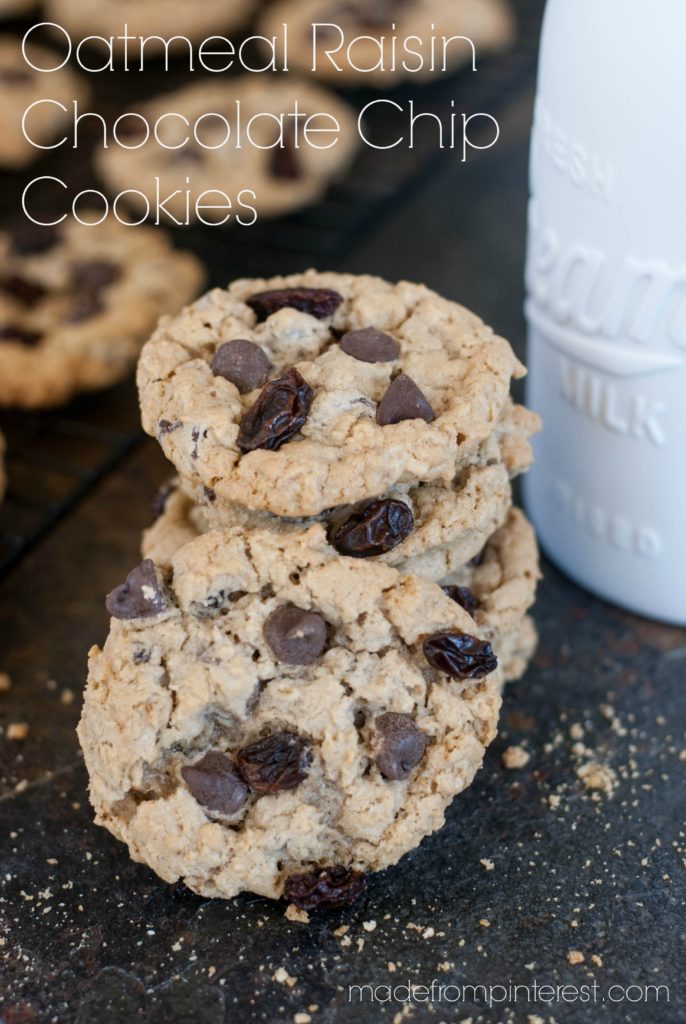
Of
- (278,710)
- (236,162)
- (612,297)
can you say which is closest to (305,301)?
(612,297)

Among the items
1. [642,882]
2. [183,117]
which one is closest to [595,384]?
[642,882]

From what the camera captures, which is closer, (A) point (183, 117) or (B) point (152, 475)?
(B) point (152, 475)

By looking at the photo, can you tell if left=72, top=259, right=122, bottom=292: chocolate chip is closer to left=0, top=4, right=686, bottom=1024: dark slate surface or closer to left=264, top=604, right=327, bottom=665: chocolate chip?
left=0, top=4, right=686, bottom=1024: dark slate surface

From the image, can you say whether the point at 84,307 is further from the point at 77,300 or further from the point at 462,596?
the point at 462,596

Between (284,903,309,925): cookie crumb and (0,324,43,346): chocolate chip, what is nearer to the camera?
(284,903,309,925): cookie crumb

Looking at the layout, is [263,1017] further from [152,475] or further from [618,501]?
[152,475]

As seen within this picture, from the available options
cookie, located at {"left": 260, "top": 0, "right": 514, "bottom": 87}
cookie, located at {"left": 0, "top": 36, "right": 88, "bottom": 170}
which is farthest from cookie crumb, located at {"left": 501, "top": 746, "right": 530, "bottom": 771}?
cookie, located at {"left": 0, "top": 36, "right": 88, "bottom": 170}

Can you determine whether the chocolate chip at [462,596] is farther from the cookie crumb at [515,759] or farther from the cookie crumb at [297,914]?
the cookie crumb at [297,914]
